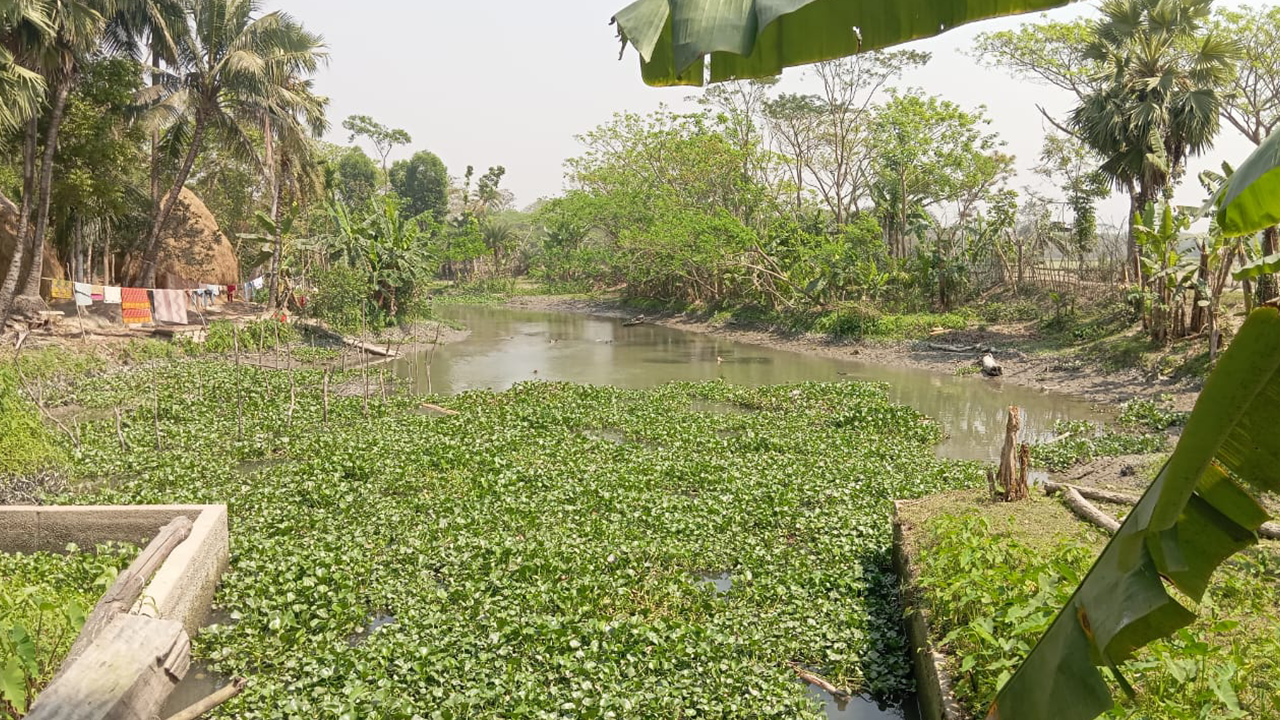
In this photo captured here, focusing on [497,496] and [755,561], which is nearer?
[755,561]

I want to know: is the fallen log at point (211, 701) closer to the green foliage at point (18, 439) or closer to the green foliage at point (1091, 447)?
the green foliage at point (18, 439)

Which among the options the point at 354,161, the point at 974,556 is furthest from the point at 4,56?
the point at 354,161

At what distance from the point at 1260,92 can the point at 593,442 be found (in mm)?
21447

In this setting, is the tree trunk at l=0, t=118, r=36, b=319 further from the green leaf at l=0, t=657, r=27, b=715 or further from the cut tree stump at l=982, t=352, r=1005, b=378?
the cut tree stump at l=982, t=352, r=1005, b=378

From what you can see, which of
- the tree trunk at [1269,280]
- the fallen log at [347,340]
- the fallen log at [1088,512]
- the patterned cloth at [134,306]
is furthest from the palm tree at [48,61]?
the tree trunk at [1269,280]

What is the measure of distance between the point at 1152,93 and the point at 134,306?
22644mm

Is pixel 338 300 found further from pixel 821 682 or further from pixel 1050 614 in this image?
pixel 1050 614

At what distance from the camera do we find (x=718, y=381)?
1727cm

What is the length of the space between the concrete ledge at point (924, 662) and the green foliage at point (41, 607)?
4748 millimetres

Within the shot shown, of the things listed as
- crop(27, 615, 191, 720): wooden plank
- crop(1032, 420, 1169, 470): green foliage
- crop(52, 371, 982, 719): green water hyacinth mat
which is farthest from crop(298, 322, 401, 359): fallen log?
crop(27, 615, 191, 720): wooden plank

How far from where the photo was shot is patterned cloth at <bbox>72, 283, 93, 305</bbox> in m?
16.5

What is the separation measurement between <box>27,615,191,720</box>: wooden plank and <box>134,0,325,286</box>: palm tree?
60.2 ft

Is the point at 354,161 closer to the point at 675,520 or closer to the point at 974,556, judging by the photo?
the point at 675,520

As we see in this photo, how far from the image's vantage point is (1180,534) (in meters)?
1.76
